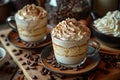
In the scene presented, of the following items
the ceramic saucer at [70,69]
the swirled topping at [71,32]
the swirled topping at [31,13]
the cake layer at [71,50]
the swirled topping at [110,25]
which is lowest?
the ceramic saucer at [70,69]

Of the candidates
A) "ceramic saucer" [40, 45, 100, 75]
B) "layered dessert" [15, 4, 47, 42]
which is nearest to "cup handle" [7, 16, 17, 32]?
"layered dessert" [15, 4, 47, 42]

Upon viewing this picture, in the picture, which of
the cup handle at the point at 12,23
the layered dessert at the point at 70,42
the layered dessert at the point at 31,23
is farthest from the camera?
the cup handle at the point at 12,23

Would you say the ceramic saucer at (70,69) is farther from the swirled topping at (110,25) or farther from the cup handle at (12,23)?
the cup handle at (12,23)

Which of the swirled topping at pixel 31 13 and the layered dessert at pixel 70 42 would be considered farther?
the swirled topping at pixel 31 13

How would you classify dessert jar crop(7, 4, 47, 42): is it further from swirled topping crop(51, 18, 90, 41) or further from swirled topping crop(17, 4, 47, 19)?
swirled topping crop(51, 18, 90, 41)

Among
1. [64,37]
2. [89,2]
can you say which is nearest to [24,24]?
[64,37]

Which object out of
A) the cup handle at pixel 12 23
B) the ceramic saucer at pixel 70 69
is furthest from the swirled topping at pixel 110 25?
the cup handle at pixel 12 23

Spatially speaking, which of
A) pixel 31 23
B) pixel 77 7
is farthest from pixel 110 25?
pixel 31 23
